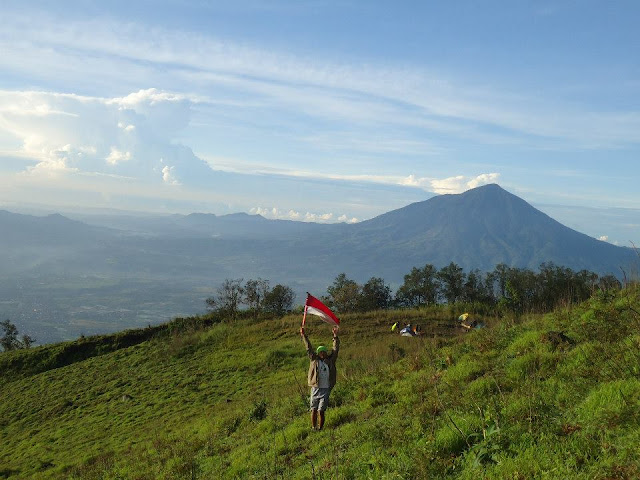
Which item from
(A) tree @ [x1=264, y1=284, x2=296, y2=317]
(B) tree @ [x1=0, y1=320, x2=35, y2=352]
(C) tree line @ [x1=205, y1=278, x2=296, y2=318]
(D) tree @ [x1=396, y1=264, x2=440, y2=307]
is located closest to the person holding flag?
(C) tree line @ [x1=205, y1=278, x2=296, y2=318]

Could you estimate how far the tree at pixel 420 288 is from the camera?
7881 centimetres

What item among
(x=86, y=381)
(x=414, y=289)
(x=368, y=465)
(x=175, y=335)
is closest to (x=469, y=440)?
(x=368, y=465)

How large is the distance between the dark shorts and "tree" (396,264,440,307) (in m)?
70.5

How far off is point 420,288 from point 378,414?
71766 millimetres

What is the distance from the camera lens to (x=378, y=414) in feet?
32.1

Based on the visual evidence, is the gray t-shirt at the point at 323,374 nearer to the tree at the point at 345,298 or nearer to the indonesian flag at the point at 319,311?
the indonesian flag at the point at 319,311

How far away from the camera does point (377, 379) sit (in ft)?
43.2

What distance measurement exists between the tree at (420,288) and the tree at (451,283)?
151cm

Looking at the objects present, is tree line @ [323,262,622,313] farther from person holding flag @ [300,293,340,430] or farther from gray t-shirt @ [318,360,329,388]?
gray t-shirt @ [318,360,329,388]

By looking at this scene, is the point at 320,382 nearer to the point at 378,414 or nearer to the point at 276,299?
the point at 378,414

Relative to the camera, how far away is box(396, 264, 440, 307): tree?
78812 mm

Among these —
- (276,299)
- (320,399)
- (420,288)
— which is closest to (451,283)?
(420,288)

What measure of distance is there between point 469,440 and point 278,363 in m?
19.7

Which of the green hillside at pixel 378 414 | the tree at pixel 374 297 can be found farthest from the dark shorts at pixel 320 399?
the tree at pixel 374 297
